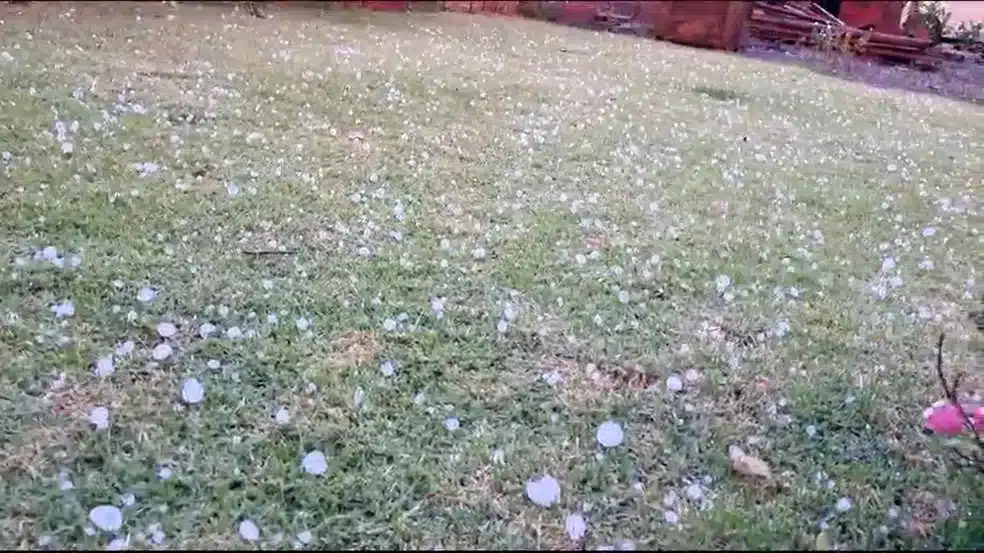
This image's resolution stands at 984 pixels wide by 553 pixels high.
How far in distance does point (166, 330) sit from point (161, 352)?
0.29ft

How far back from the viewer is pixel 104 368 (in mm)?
1512

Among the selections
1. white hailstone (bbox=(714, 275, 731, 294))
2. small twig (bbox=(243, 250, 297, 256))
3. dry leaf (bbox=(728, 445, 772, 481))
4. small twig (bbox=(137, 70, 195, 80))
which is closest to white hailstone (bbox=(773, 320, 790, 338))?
white hailstone (bbox=(714, 275, 731, 294))

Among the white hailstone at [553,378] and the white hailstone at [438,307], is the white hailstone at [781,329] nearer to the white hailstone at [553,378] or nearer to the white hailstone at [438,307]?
the white hailstone at [553,378]

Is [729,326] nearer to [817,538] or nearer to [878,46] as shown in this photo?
[817,538]

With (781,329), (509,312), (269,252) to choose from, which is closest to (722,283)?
(781,329)

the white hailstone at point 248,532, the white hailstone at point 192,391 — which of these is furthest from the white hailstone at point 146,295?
the white hailstone at point 248,532

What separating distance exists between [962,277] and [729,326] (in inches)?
30.6

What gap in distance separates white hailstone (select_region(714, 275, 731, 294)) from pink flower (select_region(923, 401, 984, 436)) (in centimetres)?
57

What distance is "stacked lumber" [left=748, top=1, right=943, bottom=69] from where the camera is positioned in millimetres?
2650

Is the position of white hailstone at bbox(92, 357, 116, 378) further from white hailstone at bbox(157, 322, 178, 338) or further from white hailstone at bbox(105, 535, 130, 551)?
white hailstone at bbox(105, 535, 130, 551)

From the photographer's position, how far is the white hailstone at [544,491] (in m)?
1.25

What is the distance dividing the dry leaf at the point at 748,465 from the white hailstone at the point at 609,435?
0.59 ft

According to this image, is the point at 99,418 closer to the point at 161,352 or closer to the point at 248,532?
the point at 161,352

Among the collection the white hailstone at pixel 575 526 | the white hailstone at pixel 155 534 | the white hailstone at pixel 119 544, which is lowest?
the white hailstone at pixel 119 544
